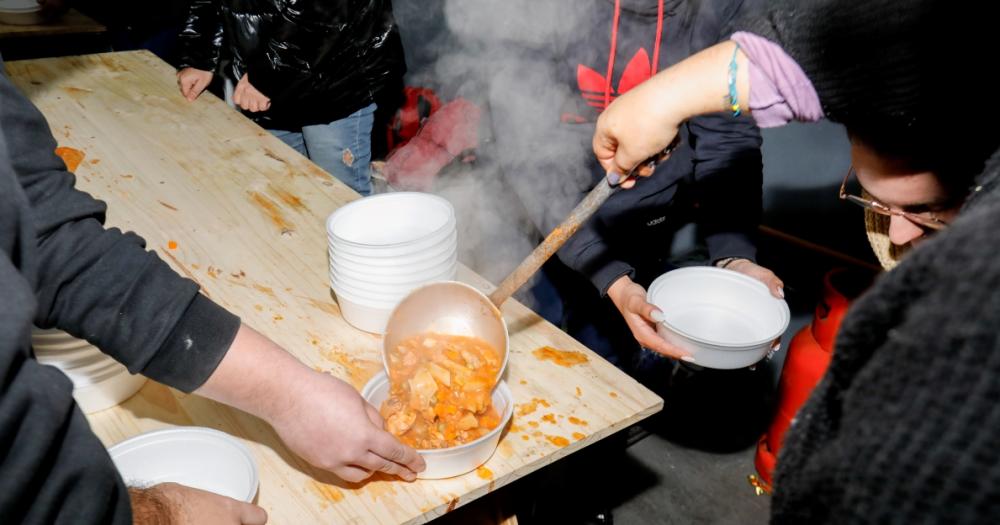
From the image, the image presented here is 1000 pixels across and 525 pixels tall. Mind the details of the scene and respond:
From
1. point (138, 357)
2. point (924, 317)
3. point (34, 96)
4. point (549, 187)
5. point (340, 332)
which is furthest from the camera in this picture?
point (34, 96)

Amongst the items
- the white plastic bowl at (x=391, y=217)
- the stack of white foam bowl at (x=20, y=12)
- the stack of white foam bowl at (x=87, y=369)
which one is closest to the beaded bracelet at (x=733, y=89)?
the white plastic bowl at (x=391, y=217)

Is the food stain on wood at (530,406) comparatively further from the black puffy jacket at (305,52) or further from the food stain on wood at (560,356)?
the black puffy jacket at (305,52)

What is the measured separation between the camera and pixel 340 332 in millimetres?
1755

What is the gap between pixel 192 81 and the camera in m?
3.29

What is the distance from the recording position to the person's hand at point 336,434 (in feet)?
3.99

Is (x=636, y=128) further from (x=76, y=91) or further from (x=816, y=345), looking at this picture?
(x=76, y=91)

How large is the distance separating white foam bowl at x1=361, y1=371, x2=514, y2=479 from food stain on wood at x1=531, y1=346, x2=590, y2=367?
0.96ft

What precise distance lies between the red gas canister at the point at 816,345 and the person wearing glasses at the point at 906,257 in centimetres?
143

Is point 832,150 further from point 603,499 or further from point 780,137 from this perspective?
point 603,499

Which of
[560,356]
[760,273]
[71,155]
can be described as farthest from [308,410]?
[71,155]

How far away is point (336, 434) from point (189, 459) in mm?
368

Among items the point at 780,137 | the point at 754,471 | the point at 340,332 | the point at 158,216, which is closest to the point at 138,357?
the point at 340,332

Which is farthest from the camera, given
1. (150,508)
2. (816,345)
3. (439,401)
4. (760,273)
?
(816,345)

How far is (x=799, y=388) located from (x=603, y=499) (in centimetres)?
104
